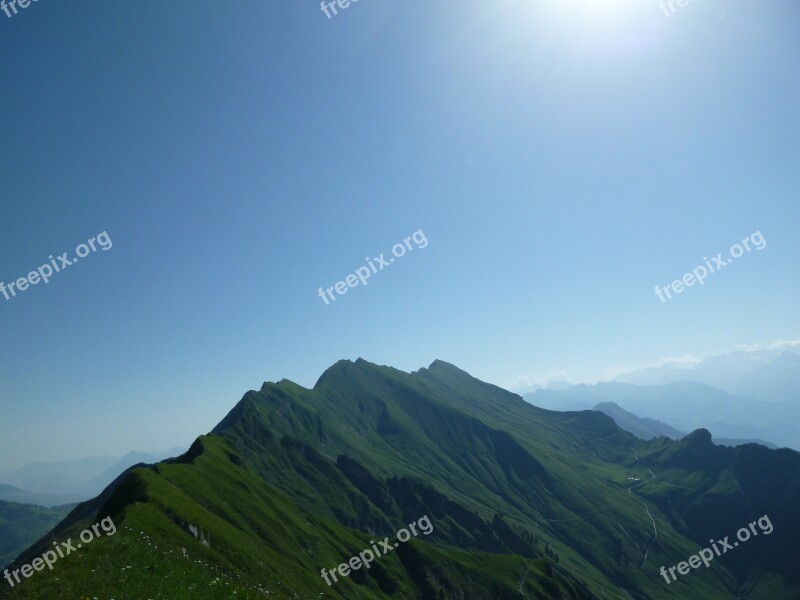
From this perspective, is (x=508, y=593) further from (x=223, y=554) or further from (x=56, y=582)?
(x=56, y=582)

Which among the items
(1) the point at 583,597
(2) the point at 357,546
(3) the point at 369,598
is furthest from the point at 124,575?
(1) the point at 583,597

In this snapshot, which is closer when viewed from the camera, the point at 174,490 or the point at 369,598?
the point at 174,490

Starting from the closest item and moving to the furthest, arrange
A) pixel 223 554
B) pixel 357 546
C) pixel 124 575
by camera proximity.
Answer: pixel 124 575, pixel 223 554, pixel 357 546

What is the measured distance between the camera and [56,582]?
32312 mm

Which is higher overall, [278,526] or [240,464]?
[240,464]

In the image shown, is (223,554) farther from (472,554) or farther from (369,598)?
(472,554)

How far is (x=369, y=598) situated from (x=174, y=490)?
5399 cm

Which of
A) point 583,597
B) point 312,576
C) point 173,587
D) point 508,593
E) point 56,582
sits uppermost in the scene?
point 56,582

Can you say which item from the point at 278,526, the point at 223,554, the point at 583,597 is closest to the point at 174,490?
the point at 223,554

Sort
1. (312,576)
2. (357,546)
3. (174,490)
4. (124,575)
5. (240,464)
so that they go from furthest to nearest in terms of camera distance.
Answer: (240,464) → (357,546) → (312,576) → (174,490) → (124,575)

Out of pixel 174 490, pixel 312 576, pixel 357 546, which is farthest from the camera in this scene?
pixel 357 546

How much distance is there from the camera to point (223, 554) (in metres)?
69.6

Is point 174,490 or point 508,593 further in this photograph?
point 508,593

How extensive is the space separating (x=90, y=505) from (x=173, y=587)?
186 m
